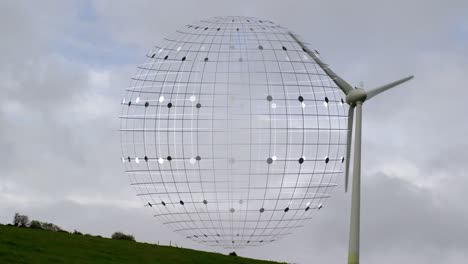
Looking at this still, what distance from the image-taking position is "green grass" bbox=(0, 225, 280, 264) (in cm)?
3744

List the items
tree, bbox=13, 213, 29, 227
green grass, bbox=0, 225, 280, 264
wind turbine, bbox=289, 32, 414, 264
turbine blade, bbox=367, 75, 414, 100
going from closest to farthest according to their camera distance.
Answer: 1. wind turbine, bbox=289, 32, 414, 264
2. turbine blade, bbox=367, 75, 414, 100
3. green grass, bbox=0, 225, 280, 264
4. tree, bbox=13, 213, 29, 227

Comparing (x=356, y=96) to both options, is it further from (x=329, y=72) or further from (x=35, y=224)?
(x=35, y=224)

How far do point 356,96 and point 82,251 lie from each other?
1834 centimetres

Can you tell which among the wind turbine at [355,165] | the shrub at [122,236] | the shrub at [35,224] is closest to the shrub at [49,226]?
the shrub at [35,224]

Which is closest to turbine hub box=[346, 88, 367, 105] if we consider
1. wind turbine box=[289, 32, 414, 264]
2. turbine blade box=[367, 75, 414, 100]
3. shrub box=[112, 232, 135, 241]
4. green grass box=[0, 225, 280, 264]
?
wind turbine box=[289, 32, 414, 264]

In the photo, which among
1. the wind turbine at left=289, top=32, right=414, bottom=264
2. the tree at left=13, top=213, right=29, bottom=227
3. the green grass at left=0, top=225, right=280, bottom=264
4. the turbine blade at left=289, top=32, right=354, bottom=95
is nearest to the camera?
the turbine blade at left=289, top=32, right=354, bottom=95

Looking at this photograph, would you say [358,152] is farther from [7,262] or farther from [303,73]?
[7,262]

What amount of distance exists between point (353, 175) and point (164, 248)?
63.0 feet

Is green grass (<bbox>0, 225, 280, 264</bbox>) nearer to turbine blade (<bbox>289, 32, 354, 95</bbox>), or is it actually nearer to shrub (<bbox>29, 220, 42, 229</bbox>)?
shrub (<bbox>29, 220, 42, 229</bbox>)

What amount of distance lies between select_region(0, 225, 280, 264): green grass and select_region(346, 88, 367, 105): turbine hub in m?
15.8

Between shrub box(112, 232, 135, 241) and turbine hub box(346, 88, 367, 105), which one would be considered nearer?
turbine hub box(346, 88, 367, 105)

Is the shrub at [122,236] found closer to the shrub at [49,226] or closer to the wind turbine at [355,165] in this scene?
the shrub at [49,226]

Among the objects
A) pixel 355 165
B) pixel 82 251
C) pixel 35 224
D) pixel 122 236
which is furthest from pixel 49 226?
pixel 355 165

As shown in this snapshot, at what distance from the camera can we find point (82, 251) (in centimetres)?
4075
